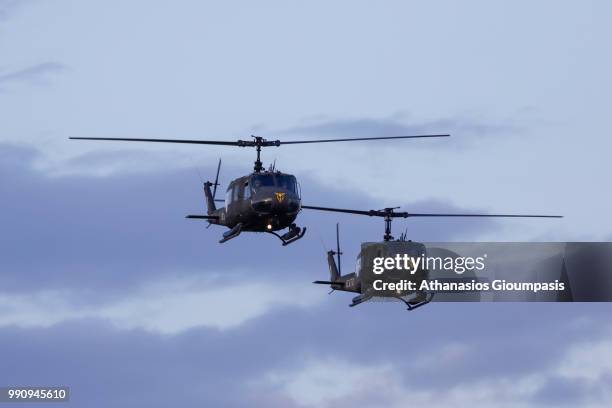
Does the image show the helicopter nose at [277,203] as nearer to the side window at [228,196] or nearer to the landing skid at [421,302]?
the side window at [228,196]

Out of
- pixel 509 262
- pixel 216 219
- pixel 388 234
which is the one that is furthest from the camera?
pixel 388 234

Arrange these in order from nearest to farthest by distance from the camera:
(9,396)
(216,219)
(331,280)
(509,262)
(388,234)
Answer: (9,396)
(509,262)
(216,219)
(388,234)
(331,280)

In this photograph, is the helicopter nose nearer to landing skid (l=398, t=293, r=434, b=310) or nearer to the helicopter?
the helicopter

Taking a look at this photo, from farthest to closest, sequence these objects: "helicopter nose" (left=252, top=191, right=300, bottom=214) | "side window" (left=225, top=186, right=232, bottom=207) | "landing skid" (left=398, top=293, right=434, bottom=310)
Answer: "landing skid" (left=398, top=293, right=434, bottom=310)
"side window" (left=225, top=186, right=232, bottom=207)
"helicopter nose" (left=252, top=191, right=300, bottom=214)

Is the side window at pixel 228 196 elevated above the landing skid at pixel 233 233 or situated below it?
above

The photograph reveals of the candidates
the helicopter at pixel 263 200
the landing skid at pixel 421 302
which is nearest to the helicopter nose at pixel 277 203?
the helicopter at pixel 263 200

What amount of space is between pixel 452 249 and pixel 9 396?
31131 mm

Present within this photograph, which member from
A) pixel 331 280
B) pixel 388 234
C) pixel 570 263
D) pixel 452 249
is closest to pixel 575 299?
pixel 570 263

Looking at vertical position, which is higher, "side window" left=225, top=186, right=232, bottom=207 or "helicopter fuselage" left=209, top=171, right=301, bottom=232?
"side window" left=225, top=186, right=232, bottom=207

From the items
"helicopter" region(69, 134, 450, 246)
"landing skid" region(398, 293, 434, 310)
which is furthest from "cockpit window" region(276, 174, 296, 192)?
"landing skid" region(398, 293, 434, 310)

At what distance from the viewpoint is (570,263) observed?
99000mm

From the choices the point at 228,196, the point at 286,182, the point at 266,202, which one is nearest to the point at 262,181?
the point at 286,182

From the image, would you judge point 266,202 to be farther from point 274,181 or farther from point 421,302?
point 421,302

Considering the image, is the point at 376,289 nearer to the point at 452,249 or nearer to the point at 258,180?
the point at 452,249
